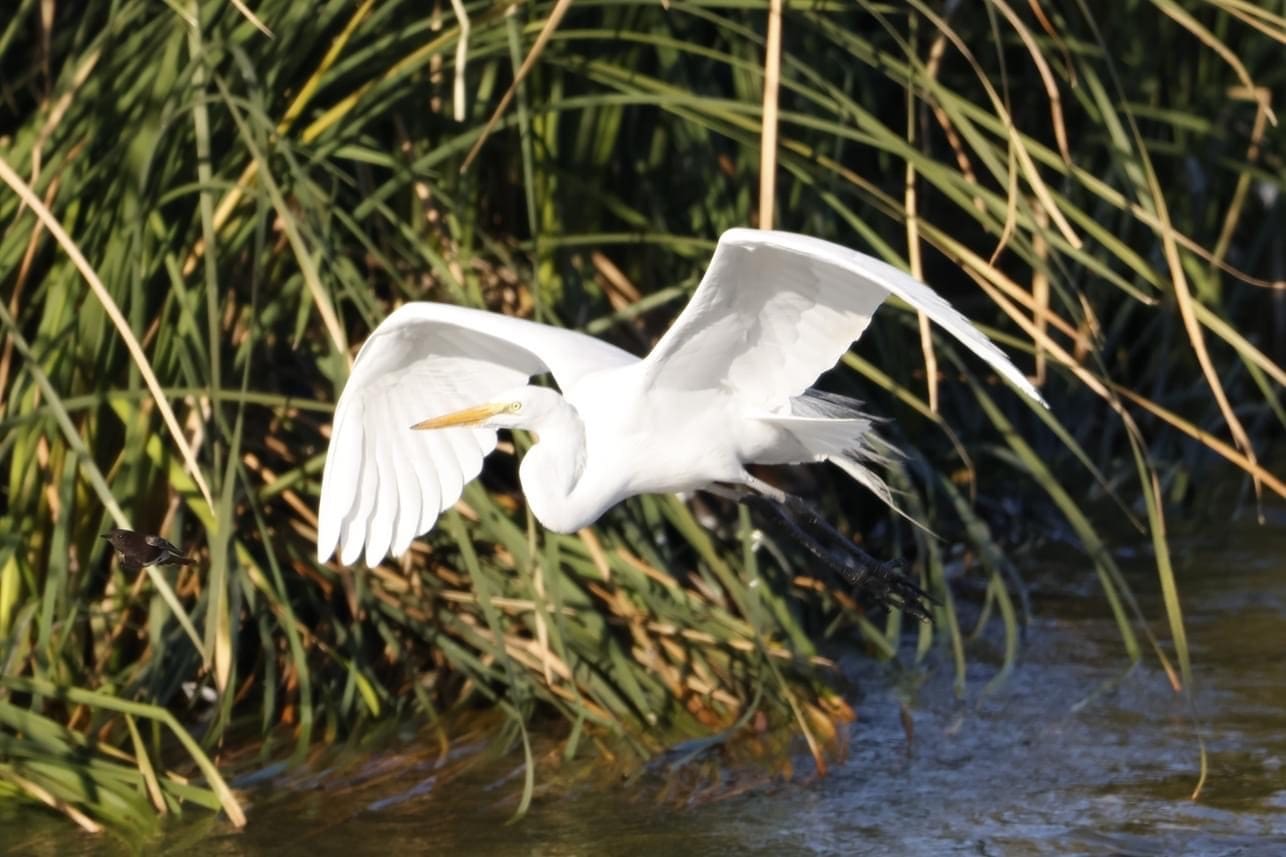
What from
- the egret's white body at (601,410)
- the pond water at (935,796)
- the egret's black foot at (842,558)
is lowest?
the pond water at (935,796)

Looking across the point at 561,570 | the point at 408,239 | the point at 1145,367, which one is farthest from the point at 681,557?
the point at 1145,367

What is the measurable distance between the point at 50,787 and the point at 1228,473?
10.4 ft

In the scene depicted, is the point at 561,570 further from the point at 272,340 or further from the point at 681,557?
the point at 272,340

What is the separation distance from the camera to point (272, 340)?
341cm

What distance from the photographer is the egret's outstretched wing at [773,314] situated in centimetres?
218

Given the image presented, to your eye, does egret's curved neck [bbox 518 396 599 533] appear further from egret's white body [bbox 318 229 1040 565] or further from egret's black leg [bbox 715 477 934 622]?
egret's black leg [bbox 715 477 934 622]

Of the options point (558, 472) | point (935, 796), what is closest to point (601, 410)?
point (558, 472)

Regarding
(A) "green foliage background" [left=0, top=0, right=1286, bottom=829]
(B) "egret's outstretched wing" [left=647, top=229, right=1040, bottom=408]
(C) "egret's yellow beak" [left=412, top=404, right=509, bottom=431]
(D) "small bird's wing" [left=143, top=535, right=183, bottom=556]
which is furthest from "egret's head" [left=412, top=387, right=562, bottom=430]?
(D) "small bird's wing" [left=143, top=535, right=183, bottom=556]

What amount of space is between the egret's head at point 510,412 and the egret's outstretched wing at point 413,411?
0.10 meters

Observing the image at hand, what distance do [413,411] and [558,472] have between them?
385 millimetres

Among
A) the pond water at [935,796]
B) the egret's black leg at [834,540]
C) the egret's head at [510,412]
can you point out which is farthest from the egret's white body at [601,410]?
the pond water at [935,796]

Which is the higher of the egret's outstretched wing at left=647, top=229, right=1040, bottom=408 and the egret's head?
the egret's outstretched wing at left=647, top=229, right=1040, bottom=408

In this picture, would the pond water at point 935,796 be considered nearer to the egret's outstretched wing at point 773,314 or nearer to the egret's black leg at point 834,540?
the egret's black leg at point 834,540

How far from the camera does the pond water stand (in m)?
2.92
